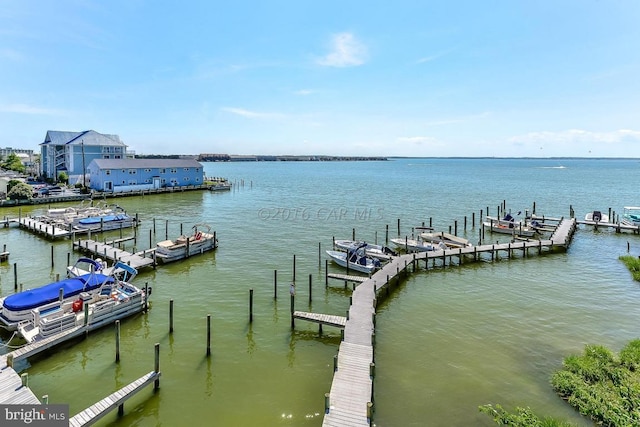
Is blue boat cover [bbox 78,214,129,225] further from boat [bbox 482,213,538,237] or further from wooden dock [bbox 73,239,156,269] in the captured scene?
boat [bbox 482,213,538,237]

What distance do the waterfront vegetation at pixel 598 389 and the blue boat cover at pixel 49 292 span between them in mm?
20145

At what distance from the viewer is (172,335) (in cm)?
1927

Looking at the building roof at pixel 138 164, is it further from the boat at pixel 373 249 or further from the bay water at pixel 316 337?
the boat at pixel 373 249

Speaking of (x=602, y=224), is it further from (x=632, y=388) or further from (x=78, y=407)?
(x=78, y=407)

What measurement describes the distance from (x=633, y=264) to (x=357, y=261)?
21895 mm

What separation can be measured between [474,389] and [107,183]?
70.2 m

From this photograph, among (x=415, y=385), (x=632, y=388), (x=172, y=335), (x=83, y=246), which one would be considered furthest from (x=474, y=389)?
(x=83, y=246)

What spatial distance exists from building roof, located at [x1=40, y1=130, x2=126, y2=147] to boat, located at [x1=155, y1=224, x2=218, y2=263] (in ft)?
195

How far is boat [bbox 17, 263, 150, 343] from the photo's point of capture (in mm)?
17609

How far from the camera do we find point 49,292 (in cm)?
1995

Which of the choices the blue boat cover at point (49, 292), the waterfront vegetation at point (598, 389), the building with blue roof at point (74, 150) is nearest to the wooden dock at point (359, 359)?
the waterfront vegetation at point (598, 389)

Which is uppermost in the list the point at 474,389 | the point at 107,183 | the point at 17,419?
the point at 107,183

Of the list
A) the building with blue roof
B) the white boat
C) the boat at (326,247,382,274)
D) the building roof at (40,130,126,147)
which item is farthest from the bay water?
the building roof at (40,130,126,147)

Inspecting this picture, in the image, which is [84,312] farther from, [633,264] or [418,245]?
[633,264]
